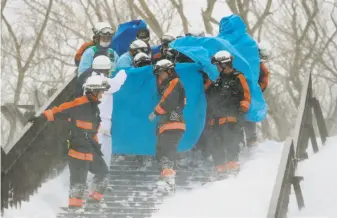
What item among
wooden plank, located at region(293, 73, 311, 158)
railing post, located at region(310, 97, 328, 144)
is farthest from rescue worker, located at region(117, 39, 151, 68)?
railing post, located at region(310, 97, 328, 144)

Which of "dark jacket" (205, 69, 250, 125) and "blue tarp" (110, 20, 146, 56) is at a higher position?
"blue tarp" (110, 20, 146, 56)

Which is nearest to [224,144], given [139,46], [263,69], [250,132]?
[250,132]

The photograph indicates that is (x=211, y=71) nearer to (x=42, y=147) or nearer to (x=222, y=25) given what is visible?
(x=222, y=25)

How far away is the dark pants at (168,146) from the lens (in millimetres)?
8672

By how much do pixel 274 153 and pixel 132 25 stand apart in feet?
10.8

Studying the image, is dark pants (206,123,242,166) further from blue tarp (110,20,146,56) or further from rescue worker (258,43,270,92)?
blue tarp (110,20,146,56)

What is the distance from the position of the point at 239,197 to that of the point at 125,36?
436 cm

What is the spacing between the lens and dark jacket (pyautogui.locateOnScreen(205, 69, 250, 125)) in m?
9.34

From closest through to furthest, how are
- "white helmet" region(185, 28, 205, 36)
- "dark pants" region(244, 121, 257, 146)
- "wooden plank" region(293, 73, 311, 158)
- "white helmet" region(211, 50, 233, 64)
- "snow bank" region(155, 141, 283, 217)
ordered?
"snow bank" region(155, 141, 283, 217) < "wooden plank" region(293, 73, 311, 158) < "white helmet" region(211, 50, 233, 64) < "white helmet" region(185, 28, 205, 36) < "dark pants" region(244, 121, 257, 146)

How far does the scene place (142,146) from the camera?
32.0 feet

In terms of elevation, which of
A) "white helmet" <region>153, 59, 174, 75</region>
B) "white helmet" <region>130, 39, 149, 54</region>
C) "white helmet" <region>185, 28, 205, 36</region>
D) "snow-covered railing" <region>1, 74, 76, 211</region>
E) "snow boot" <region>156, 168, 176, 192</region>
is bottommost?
"snow boot" <region>156, 168, 176, 192</region>

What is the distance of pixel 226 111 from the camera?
31.2ft

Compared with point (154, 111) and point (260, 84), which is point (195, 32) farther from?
point (154, 111)

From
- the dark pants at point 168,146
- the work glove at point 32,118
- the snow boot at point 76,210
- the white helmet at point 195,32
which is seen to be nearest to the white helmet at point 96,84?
the work glove at point 32,118
